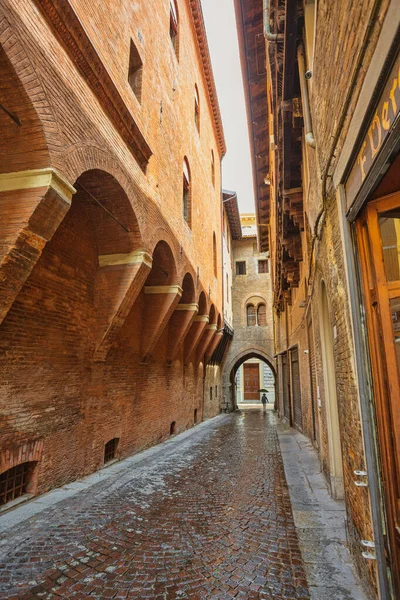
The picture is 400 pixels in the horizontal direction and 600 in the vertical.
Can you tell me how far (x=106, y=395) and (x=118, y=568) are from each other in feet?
13.5

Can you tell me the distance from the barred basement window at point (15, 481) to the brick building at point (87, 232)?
0.7 inches

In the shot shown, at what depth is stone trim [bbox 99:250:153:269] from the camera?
6785 millimetres

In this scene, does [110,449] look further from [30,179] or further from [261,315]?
[261,315]

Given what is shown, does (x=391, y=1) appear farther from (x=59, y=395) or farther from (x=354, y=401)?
(x=59, y=395)

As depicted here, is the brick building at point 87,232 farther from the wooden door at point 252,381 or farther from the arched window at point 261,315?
the wooden door at point 252,381

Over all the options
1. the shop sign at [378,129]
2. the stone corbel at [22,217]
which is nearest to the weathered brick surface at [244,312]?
the stone corbel at [22,217]

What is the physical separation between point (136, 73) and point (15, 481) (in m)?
7.89

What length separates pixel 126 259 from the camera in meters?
6.85

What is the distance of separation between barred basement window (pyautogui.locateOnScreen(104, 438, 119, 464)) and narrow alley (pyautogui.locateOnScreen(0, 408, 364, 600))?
1.76 feet

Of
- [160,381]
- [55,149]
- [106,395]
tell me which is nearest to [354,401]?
[55,149]

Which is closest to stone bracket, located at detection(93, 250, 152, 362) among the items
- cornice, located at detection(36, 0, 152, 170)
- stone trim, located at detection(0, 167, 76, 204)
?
cornice, located at detection(36, 0, 152, 170)

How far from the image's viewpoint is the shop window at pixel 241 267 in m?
26.6

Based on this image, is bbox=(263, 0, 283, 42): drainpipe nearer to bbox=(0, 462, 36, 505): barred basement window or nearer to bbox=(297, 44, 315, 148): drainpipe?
bbox=(297, 44, 315, 148): drainpipe

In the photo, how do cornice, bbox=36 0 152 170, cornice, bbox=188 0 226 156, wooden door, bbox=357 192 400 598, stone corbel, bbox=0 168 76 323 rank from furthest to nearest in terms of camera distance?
cornice, bbox=188 0 226 156 → cornice, bbox=36 0 152 170 → stone corbel, bbox=0 168 76 323 → wooden door, bbox=357 192 400 598
